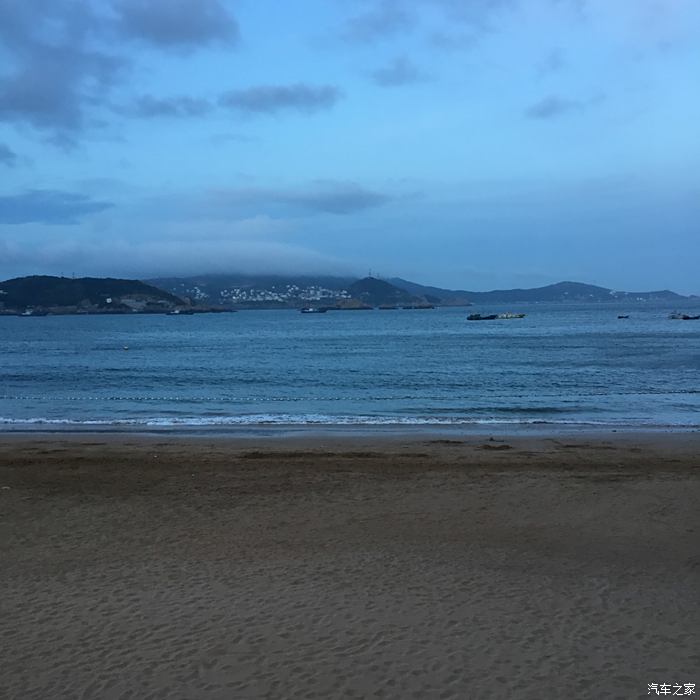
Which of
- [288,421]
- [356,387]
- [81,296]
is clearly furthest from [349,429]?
[81,296]

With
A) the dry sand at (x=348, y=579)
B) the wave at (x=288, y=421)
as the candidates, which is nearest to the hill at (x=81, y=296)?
the wave at (x=288, y=421)

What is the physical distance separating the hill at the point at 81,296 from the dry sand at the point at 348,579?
17547cm

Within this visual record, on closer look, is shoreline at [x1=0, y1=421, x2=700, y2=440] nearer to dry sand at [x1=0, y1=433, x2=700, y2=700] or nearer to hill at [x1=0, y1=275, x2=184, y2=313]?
dry sand at [x1=0, y1=433, x2=700, y2=700]

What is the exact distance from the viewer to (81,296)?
178m

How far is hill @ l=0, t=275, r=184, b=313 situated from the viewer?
174 metres

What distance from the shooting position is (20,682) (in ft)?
15.9

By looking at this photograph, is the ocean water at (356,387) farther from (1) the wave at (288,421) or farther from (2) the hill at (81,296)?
(2) the hill at (81,296)

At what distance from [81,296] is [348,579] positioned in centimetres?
18456

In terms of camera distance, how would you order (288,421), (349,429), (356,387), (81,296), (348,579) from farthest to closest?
1. (81,296)
2. (356,387)
3. (288,421)
4. (349,429)
5. (348,579)

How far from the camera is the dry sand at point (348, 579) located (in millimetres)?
4949

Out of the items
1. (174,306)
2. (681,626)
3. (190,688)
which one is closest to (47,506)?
(190,688)

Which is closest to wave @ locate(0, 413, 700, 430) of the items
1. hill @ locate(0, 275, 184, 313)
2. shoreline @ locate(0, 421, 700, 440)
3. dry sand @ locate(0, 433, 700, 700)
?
shoreline @ locate(0, 421, 700, 440)

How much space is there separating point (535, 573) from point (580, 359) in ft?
120

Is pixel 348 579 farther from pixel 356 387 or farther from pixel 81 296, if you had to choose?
pixel 81 296
